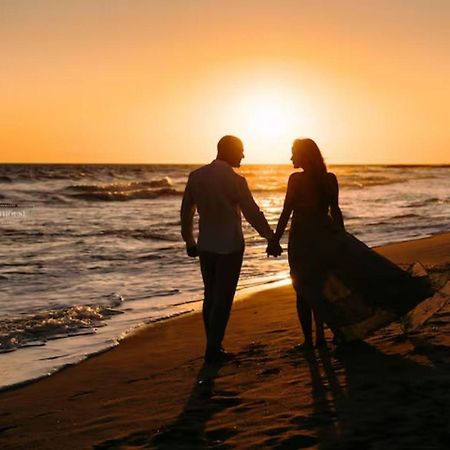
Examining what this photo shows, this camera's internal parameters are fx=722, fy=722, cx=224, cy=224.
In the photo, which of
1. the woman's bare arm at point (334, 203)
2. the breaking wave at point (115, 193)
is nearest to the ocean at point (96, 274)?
the woman's bare arm at point (334, 203)

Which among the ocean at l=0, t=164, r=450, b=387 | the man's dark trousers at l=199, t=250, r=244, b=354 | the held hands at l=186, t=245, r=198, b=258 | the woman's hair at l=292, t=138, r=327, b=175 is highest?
the woman's hair at l=292, t=138, r=327, b=175

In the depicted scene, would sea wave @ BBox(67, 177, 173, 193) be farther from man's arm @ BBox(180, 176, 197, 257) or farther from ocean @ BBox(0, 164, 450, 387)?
man's arm @ BBox(180, 176, 197, 257)

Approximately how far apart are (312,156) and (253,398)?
2.01 m

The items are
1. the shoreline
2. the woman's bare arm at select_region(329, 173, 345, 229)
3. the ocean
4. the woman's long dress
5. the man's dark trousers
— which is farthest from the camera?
the ocean

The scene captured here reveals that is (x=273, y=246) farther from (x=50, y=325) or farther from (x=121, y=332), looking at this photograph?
(x=50, y=325)

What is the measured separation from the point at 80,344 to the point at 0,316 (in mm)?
2049

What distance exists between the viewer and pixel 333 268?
5695 mm

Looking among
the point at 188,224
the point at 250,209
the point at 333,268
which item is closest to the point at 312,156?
the point at 250,209

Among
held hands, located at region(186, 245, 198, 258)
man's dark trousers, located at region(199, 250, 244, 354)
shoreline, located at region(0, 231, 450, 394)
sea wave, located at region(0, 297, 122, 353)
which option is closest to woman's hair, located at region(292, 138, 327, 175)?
man's dark trousers, located at region(199, 250, 244, 354)

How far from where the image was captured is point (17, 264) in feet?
48.6

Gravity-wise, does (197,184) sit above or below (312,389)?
above

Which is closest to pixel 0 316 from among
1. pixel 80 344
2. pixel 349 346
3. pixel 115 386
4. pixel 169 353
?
pixel 80 344

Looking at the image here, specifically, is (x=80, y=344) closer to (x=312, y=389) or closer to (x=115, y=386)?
(x=115, y=386)

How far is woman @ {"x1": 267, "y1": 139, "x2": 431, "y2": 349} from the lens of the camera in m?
5.60
